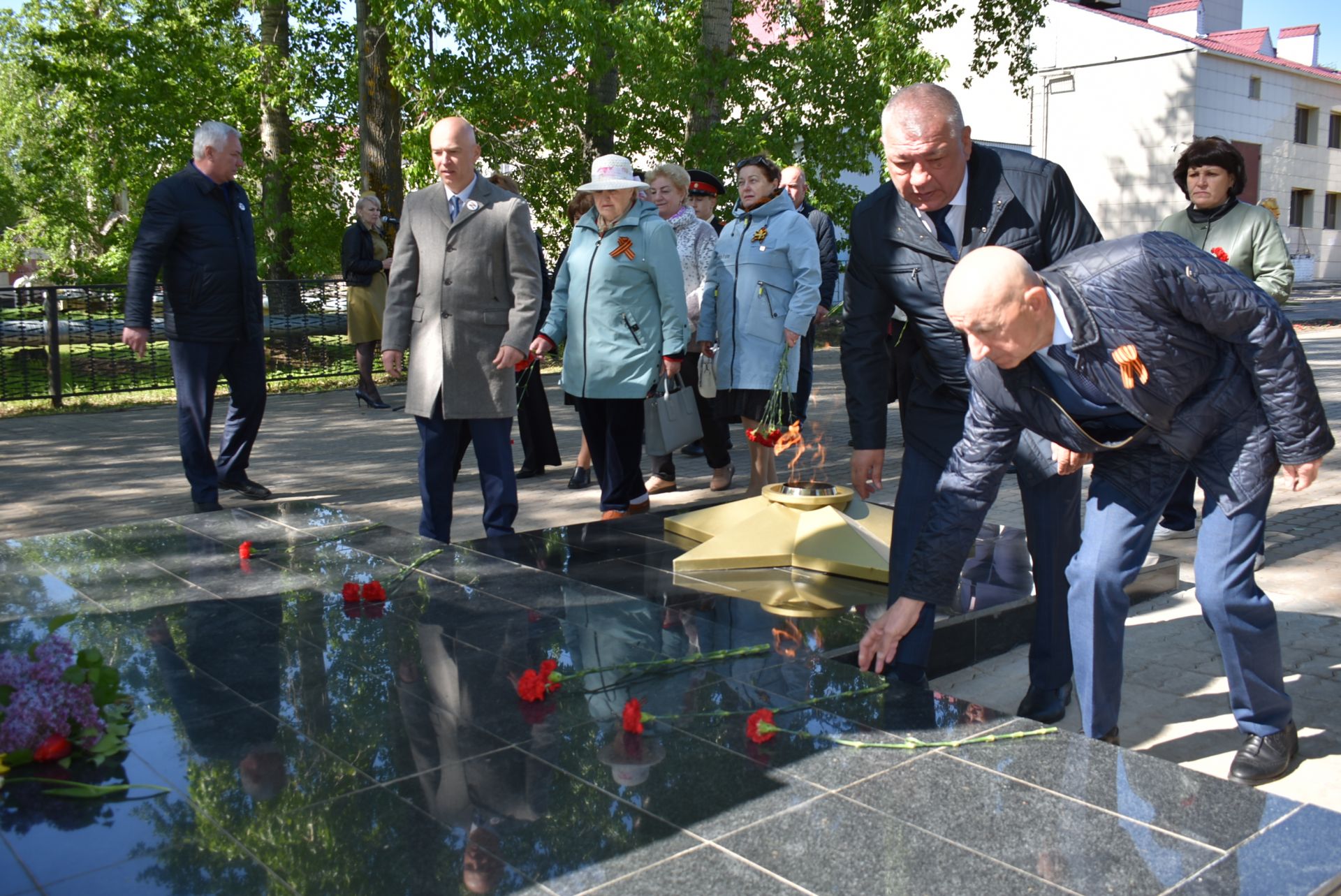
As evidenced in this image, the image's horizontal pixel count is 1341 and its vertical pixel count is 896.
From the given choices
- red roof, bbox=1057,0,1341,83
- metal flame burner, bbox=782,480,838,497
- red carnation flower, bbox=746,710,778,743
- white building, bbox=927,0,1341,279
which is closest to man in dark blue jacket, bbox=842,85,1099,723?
red carnation flower, bbox=746,710,778,743

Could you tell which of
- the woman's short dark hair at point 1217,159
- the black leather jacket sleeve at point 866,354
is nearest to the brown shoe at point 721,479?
the woman's short dark hair at point 1217,159

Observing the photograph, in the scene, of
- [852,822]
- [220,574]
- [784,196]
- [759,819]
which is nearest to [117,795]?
[759,819]

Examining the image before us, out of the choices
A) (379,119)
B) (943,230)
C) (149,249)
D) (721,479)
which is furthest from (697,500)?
(379,119)

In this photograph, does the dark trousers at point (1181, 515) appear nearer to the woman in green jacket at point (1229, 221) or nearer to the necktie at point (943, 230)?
the woman in green jacket at point (1229, 221)

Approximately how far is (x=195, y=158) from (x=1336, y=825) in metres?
6.68

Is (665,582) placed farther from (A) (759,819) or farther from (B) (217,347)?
(B) (217,347)

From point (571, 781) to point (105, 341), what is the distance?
1285 cm

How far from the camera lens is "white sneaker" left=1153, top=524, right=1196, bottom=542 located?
6.35 m

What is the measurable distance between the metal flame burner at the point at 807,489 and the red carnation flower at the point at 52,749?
3.29 metres

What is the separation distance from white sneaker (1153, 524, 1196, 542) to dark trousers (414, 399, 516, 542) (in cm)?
335

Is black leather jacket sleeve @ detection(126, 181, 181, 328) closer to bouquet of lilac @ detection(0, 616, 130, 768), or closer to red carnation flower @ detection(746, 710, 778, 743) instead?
bouquet of lilac @ detection(0, 616, 130, 768)

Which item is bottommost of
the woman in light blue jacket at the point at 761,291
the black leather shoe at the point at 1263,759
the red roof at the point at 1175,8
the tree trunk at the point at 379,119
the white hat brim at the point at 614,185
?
the black leather shoe at the point at 1263,759

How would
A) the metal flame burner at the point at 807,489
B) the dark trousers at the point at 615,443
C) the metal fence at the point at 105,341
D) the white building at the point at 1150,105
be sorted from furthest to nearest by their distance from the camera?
the white building at the point at 1150,105, the metal fence at the point at 105,341, the dark trousers at the point at 615,443, the metal flame burner at the point at 807,489

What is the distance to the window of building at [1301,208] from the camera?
40812mm
